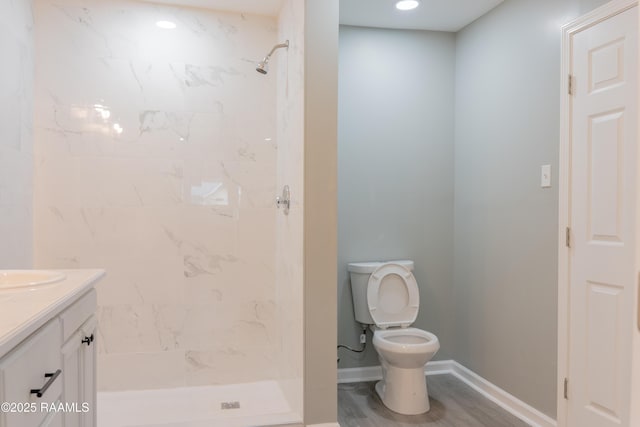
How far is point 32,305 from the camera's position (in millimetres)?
1104

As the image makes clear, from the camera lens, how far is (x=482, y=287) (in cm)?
306

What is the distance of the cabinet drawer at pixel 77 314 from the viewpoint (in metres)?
1.29

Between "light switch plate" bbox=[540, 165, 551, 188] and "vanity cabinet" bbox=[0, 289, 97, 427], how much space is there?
228cm

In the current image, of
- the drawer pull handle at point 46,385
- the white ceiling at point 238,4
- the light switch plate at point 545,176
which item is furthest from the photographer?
the white ceiling at point 238,4

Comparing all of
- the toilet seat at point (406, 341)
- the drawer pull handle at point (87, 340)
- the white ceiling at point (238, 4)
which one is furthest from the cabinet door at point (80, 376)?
the white ceiling at point (238, 4)

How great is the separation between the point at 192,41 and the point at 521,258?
2.45 metres

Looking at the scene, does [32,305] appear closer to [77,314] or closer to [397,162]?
[77,314]

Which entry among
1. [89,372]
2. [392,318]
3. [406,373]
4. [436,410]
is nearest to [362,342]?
[392,318]

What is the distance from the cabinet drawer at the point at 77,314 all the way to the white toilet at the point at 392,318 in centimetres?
171

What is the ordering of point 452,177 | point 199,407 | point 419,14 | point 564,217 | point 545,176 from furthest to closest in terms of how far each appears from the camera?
point 452,177 < point 419,14 < point 199,407 < point 545,176 < point 564,217

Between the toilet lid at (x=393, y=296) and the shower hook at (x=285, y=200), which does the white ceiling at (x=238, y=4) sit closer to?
the shower hook at (x=285, y=200)

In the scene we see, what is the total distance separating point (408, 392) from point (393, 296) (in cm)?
63

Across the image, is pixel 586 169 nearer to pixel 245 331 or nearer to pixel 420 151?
pixel 420 151

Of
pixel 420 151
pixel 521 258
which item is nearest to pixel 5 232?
pixel 420 151
